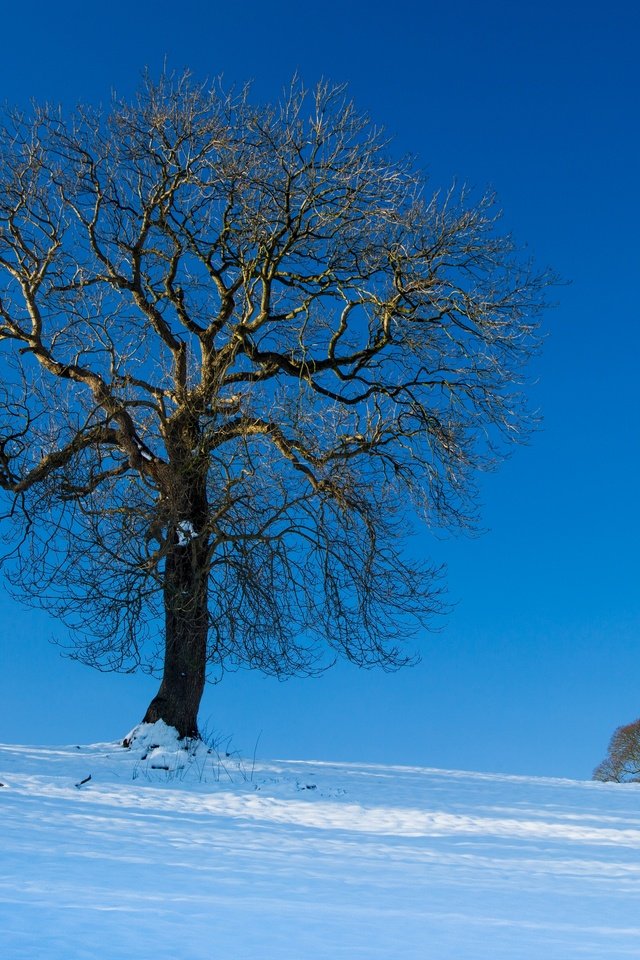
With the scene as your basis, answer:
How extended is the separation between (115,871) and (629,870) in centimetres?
409

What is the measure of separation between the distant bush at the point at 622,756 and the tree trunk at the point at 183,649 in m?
19.6

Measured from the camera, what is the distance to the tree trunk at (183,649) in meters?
12.6

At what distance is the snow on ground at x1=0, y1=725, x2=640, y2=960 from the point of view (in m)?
4.40

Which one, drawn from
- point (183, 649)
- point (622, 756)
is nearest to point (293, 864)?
point (183, 649)

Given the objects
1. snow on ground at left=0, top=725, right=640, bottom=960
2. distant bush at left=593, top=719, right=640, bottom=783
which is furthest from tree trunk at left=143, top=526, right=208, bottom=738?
distant bush at left=593, top=719, right=640, bottom=783

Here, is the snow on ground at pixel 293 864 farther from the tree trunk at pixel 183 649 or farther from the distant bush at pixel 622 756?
the distant bush at pixel 622 756

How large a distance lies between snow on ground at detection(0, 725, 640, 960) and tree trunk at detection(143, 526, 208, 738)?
1.21 ft

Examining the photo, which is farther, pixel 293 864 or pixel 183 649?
pixel 183 649

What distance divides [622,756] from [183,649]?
2084 cm

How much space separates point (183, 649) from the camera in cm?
1282

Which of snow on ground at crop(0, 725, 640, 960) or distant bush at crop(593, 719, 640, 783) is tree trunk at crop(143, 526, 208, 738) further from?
distant bush at crop(593, 719, 640, 783)

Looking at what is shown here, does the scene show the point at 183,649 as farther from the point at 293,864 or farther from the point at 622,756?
the point at 622,756

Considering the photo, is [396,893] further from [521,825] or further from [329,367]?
[329,367]

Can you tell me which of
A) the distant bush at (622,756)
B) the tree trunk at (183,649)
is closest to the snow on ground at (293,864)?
the tree trunk at (183,649)
